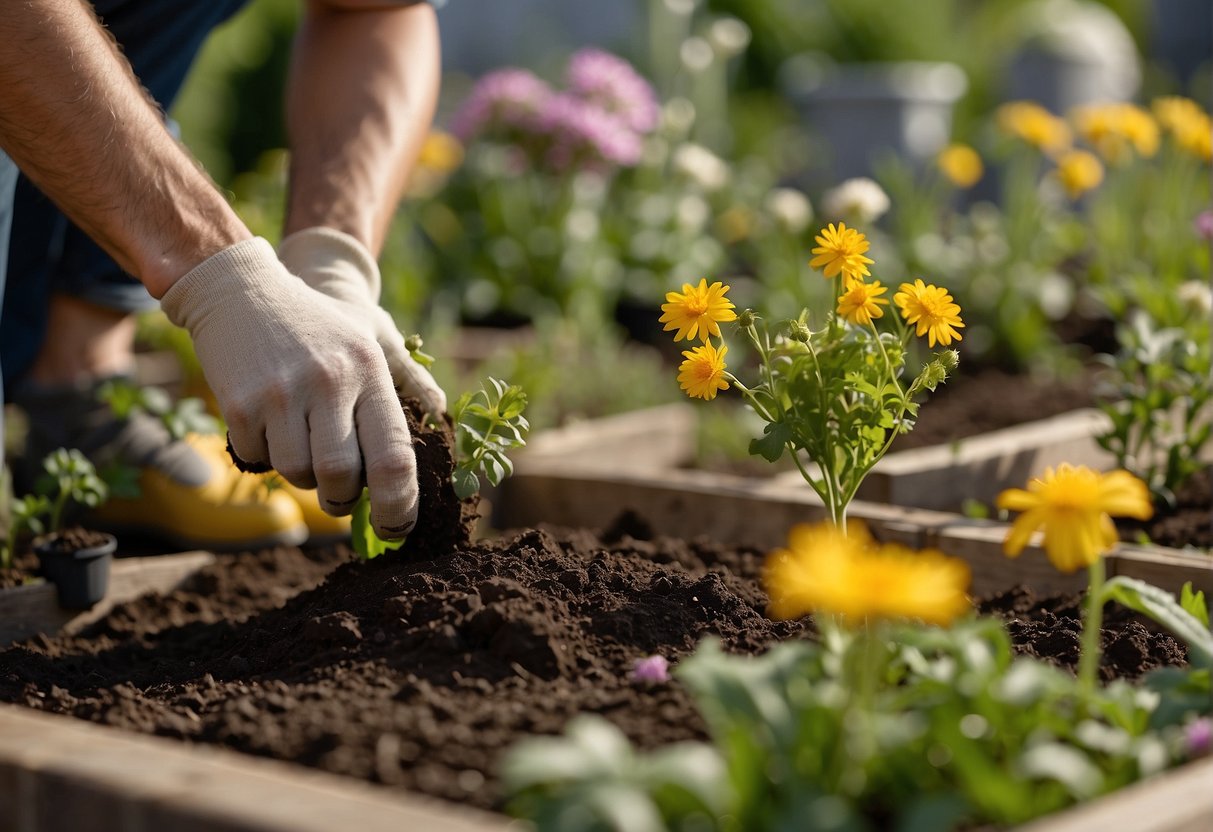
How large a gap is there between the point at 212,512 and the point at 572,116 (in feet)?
8.24

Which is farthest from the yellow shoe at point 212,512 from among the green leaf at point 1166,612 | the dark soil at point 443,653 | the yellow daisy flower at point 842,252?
the green leaf at point 1166,612

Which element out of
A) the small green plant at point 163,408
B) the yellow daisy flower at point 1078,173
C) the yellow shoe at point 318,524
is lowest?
the yellow shoe at point 318,524

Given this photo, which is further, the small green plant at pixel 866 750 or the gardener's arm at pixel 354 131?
the gardener's arm at pixel 354 131

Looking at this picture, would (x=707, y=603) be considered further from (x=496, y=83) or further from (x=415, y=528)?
(x=496, y=83)

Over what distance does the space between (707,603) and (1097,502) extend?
2.00ft

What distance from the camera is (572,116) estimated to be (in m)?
4.85

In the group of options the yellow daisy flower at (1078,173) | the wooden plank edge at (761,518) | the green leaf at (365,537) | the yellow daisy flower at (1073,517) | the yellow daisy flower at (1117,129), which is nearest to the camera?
the yellow daisy flower at (1073,517)

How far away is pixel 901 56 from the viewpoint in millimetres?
9648

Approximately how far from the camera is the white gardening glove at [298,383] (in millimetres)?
1880

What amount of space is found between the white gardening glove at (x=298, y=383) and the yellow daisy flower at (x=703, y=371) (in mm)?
417

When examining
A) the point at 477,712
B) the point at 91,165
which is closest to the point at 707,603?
the point at 477,712

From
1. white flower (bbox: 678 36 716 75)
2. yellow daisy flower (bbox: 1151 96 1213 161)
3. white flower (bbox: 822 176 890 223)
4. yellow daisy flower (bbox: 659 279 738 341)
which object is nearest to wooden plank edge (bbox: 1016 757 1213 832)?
yellow daisy flower (bbox: 659 279 738 341)

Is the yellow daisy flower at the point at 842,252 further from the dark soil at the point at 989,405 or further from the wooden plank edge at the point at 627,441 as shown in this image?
the dark soil at the point at 989,405

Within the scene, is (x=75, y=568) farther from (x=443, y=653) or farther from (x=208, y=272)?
(x=443, y=653)
